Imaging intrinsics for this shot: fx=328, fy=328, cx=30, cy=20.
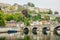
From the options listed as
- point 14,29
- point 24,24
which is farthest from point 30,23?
point 14,29

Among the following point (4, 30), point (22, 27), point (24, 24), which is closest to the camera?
point (4, 30)

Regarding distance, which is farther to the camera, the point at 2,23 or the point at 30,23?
the point at 30,23

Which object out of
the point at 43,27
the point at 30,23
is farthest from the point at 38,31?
the point at 30,23

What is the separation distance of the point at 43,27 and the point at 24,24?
3.34 meters

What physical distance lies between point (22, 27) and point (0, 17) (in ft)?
13.8

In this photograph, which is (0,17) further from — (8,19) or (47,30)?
(47,30)

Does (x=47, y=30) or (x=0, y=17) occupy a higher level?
(x=0, y=17)

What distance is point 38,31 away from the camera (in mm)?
52594

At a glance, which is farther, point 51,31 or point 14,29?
point 51,31

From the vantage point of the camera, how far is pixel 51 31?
171ft

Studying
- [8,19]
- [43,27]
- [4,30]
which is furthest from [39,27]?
[4,30]

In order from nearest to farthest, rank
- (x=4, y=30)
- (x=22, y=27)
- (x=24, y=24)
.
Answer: (x=4, y=30) → (x=22, y=27) → (x=24, y=24)

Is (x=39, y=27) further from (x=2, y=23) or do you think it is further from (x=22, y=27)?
(x=2, y=23)

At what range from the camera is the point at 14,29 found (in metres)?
48.5
